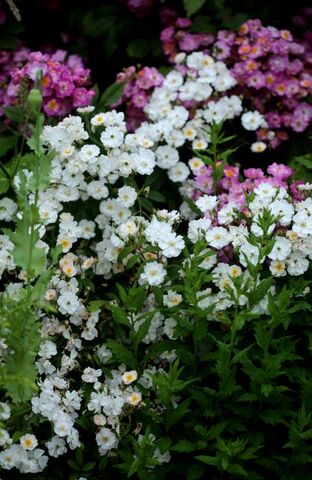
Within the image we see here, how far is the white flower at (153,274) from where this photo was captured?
2.77 m

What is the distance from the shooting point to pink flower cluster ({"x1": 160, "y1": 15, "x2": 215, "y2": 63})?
13.2ft

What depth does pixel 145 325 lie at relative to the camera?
8.67ft

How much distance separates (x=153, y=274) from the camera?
2.78 metres

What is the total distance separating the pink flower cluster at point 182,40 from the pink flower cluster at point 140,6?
182mm

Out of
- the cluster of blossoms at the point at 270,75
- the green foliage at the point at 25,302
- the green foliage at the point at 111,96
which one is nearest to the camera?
the green foliage at the point at 25,302

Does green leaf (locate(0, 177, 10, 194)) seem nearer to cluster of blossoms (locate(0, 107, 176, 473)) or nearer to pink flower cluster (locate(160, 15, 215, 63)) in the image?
cluster of blossoms (locate(0, 107, 176, 473))

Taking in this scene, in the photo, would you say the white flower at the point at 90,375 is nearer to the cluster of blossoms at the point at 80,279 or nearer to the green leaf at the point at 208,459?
the cluster of blossoms at the point at 80,279

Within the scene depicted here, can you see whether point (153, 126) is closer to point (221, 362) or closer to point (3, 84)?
point (3, 84)

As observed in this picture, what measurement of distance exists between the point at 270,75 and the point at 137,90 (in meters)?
0.62

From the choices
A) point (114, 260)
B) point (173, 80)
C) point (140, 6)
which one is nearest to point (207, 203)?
point (114, 260)

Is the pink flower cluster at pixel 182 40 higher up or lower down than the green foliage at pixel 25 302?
lower down

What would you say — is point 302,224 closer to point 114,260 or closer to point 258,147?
point 114,260

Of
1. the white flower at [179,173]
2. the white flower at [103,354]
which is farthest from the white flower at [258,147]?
the white flower at [103,354]

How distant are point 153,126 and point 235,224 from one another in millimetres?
780
